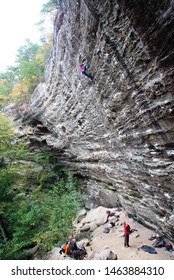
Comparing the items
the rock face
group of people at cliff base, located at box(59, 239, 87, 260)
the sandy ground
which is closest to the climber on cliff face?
the rock face

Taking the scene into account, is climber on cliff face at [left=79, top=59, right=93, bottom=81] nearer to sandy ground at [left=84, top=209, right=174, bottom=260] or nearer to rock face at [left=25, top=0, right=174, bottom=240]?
rock face at [left=25, top=0, right=174, bottom=240]

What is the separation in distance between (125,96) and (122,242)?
6.65 metres

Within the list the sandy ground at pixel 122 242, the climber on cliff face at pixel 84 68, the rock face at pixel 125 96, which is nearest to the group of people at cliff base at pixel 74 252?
the sandy ground at pixel 122 242

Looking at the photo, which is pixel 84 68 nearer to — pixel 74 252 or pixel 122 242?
pixel 74 252

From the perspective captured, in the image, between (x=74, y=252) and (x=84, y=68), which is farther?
(x=74, y=252)

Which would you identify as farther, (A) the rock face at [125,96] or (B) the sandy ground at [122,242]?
(B) the sandy ground at [122,242]

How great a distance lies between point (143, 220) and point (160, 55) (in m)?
8.08

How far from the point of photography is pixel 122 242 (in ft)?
30.8

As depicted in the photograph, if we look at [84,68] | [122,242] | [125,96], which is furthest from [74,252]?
[84,68]

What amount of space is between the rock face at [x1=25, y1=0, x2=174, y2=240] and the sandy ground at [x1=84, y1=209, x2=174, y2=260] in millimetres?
543

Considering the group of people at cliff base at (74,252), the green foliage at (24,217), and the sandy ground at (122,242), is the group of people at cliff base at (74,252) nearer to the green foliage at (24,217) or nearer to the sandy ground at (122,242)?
the sandy ground at (122,242)

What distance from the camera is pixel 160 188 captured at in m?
7.48

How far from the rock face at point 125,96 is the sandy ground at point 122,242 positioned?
54 cm

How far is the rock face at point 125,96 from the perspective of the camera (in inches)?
193
